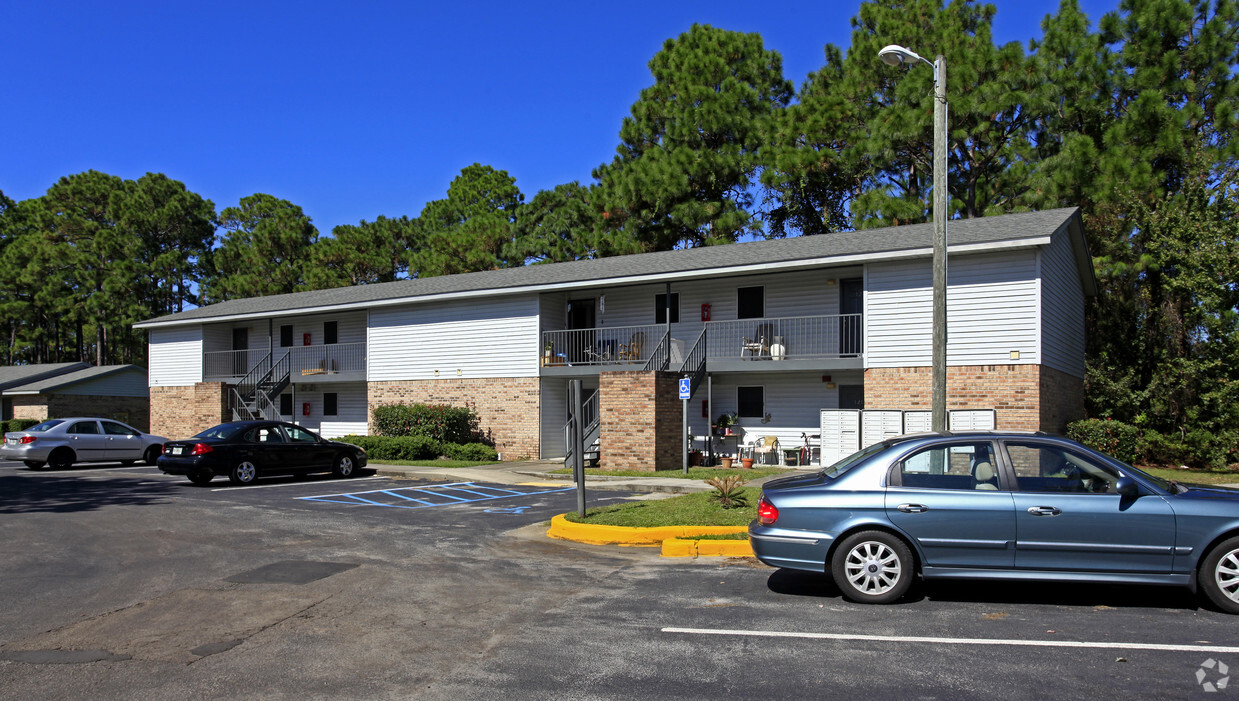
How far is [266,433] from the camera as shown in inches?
749

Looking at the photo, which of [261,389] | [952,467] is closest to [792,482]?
[952,467]

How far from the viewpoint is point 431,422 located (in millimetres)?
26328

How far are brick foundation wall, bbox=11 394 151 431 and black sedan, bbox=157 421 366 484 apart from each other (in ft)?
79.0

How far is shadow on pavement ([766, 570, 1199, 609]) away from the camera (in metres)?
7.29

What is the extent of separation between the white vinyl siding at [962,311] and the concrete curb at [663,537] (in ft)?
36.5

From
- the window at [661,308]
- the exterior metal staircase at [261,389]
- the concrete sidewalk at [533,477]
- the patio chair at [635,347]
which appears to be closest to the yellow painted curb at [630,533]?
the concrete sidewalk at [533,477]

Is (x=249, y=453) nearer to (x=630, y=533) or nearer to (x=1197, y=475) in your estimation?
(x=630, y=533)

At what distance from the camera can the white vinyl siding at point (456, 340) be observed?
2662 centimetres

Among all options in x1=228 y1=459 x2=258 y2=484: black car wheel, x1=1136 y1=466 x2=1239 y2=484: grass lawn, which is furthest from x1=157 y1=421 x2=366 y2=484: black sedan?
x1=1136 y1=466 x2=1239 y2=484: grass lawn

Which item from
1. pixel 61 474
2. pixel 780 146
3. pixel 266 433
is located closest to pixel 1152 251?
pixel 780 146

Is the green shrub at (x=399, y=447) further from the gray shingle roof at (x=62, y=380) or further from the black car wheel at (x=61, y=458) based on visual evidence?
the gray shingle roof at (x=62, y=380)

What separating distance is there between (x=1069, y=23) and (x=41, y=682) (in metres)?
32.3

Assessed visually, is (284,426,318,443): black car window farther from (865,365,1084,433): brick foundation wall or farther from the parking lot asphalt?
(865,365,1084,433): brick foundation wall

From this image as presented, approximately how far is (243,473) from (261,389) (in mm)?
13650
